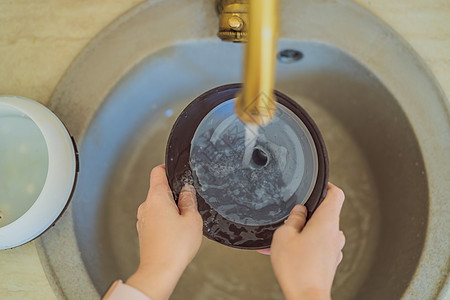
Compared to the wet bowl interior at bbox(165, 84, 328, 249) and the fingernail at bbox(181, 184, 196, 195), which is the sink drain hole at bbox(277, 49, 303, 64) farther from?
the fingernail at bbox(181, 184, 196, 195)

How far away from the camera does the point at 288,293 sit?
0.45 m

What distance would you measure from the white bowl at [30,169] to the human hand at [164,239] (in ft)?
0.46

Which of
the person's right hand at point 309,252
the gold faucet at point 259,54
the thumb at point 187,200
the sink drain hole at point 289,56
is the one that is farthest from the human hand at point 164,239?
the sink drain hole at point 289,56

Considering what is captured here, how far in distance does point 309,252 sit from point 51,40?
1.86 feet

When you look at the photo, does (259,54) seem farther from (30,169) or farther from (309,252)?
(30,169)

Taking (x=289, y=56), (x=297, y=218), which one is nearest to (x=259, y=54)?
(x=297, y=218)

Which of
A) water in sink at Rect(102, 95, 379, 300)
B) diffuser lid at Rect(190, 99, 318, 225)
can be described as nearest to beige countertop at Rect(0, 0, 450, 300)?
water in sink at Rect(102, 95, 379, 300)

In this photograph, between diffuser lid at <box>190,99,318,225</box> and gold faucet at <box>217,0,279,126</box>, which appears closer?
gold faucet at <box>217,0,279,126</box>

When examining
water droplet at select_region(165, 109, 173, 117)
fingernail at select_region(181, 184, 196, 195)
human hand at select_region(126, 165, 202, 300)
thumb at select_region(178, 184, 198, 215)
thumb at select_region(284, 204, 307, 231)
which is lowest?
human hand at select_region(126, 165, 202, 300)

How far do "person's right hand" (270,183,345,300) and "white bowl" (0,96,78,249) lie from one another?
0.33 m

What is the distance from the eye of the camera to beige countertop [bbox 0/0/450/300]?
602 mm

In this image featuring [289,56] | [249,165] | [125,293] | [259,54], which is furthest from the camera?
[289,56]

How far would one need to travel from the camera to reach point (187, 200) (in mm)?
512

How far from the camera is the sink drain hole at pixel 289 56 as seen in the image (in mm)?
697
